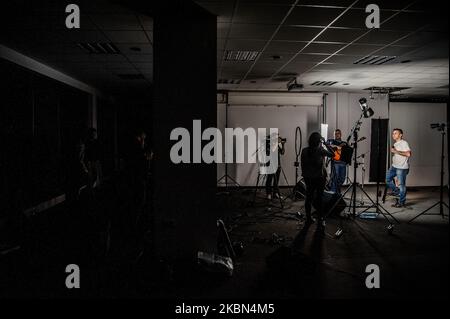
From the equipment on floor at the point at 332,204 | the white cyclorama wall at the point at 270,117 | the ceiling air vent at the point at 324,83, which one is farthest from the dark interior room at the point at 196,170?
the white cyclorama wall at the point at 270,117

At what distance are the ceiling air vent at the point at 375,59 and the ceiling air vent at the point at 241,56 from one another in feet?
6.81

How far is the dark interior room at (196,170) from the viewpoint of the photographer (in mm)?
3002

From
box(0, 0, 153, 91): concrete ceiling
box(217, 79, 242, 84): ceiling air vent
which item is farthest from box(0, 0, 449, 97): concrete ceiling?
box(217, 79, 242, 84): ceiling air vent

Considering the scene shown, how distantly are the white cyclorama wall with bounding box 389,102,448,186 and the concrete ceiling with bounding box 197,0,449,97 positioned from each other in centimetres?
203

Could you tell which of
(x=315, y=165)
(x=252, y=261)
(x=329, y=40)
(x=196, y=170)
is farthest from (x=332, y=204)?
(x=196, y=170)

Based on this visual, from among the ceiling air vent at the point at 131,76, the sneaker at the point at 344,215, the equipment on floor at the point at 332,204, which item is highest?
the ceiling air vent at the point at 131,76

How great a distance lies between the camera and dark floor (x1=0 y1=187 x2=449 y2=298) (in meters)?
2.78

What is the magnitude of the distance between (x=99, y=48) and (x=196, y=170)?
3.21 metres

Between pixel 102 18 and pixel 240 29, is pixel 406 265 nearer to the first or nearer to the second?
pixel 240 29

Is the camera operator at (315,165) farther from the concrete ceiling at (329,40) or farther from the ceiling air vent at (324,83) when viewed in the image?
the ceiling air vent at (324,83)

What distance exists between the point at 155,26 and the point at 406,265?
3834mm

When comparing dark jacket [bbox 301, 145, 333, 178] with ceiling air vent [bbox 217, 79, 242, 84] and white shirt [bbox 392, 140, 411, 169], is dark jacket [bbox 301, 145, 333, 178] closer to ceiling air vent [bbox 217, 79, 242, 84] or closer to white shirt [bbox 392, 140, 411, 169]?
white shirt [bbox 392, 140, 411, 169]

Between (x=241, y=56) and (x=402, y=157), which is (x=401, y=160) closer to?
(x=402, y=157)
